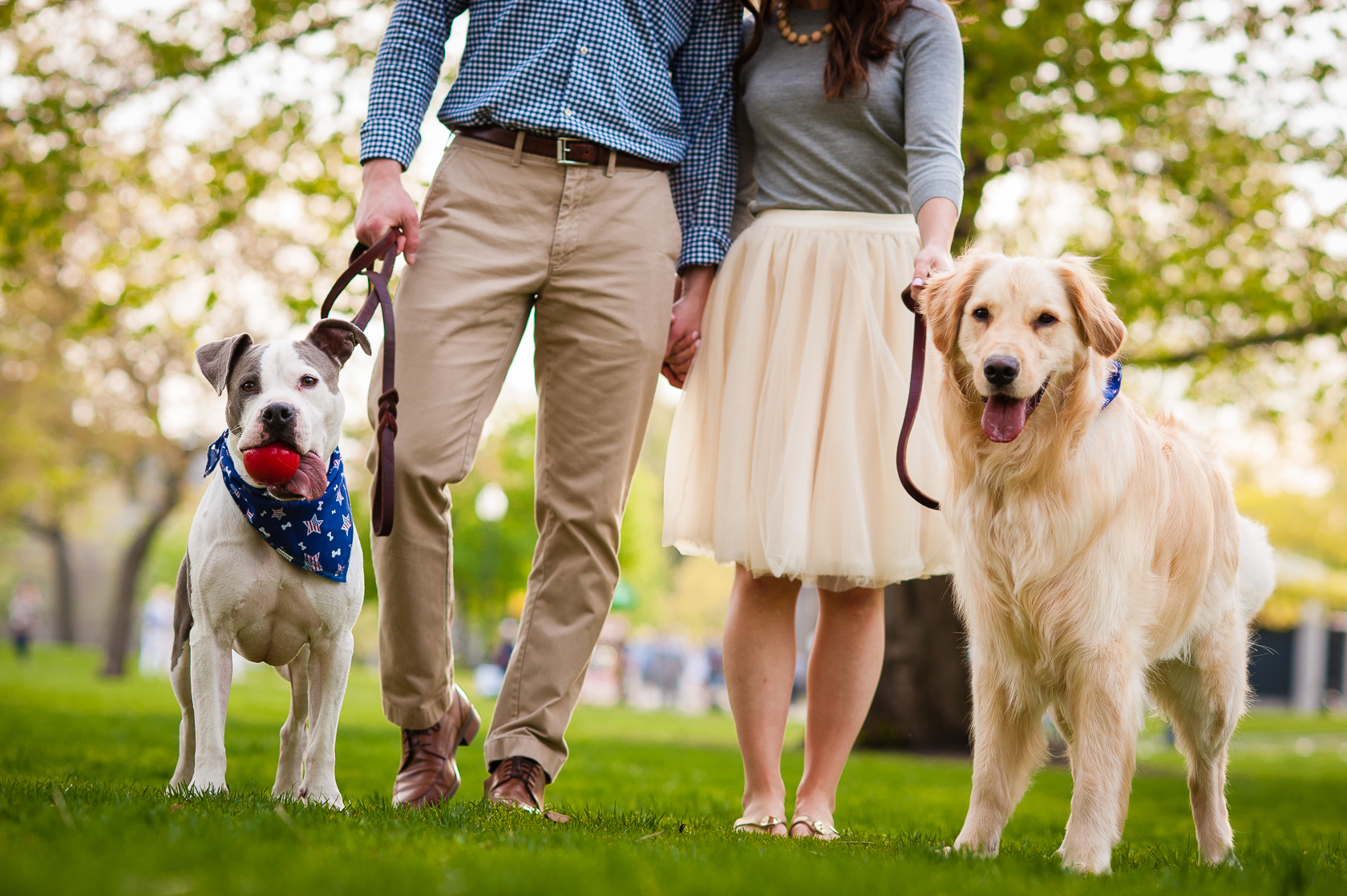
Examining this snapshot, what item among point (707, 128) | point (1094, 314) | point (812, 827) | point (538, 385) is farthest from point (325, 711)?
point (1094, 314)

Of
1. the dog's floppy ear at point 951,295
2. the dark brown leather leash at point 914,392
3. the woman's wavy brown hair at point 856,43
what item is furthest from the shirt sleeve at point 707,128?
the dog's floppy ear at point 951,295

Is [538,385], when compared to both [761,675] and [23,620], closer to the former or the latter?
[761,675]

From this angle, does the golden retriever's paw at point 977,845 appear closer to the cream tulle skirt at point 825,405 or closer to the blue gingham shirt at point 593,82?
the cream tulle skirt at point 825,405

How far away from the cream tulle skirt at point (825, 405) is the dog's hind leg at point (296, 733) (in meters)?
1.38

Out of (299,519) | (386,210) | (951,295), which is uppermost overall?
(386,210)

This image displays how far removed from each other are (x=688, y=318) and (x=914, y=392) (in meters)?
0.92

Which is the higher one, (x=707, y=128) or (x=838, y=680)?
(x=707, y=128)

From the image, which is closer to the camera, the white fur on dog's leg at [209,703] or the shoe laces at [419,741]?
the white fur on dog's leg at [209,703]

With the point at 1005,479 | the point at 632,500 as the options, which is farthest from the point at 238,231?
the point at 632,500

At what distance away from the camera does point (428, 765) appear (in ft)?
12.0

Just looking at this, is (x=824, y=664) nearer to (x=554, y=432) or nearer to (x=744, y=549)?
(x=744, y=549)

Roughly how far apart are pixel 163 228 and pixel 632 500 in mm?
25168

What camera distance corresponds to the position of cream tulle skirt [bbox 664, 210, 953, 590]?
3.81 meters

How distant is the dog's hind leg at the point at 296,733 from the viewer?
3.55 m
